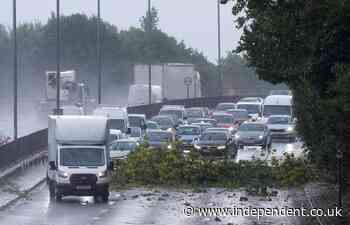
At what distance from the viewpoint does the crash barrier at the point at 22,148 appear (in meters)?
50.1

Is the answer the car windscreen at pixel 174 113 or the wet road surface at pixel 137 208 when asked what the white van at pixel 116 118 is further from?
the wet road surface at pixel 137 208

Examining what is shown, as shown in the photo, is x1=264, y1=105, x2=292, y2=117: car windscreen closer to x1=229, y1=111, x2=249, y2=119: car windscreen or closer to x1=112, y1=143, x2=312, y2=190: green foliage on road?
x1=229, y1=111, x2=249, y2=119: car windscreen

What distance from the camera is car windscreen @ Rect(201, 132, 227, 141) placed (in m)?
59.6

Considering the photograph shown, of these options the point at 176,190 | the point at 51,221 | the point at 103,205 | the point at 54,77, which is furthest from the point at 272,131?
the point at 51,221

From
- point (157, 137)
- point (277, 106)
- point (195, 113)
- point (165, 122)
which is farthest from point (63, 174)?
point (195, 113)

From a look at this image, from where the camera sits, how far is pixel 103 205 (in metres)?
39.3

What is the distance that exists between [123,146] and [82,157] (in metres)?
12.8

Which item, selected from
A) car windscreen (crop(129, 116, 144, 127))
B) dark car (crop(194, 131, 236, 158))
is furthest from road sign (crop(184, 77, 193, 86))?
dark car (crop(194, 131, 236, 158))

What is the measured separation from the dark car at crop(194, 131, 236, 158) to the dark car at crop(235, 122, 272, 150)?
111 inches

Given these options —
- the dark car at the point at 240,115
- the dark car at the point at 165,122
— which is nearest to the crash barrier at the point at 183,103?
the dark car at the point at 240,115

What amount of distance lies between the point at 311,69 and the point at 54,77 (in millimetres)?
51043

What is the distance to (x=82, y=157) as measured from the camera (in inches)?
1618

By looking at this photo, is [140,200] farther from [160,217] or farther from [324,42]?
[324,42]

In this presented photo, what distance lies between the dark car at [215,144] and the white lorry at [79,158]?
1591 centimetres
